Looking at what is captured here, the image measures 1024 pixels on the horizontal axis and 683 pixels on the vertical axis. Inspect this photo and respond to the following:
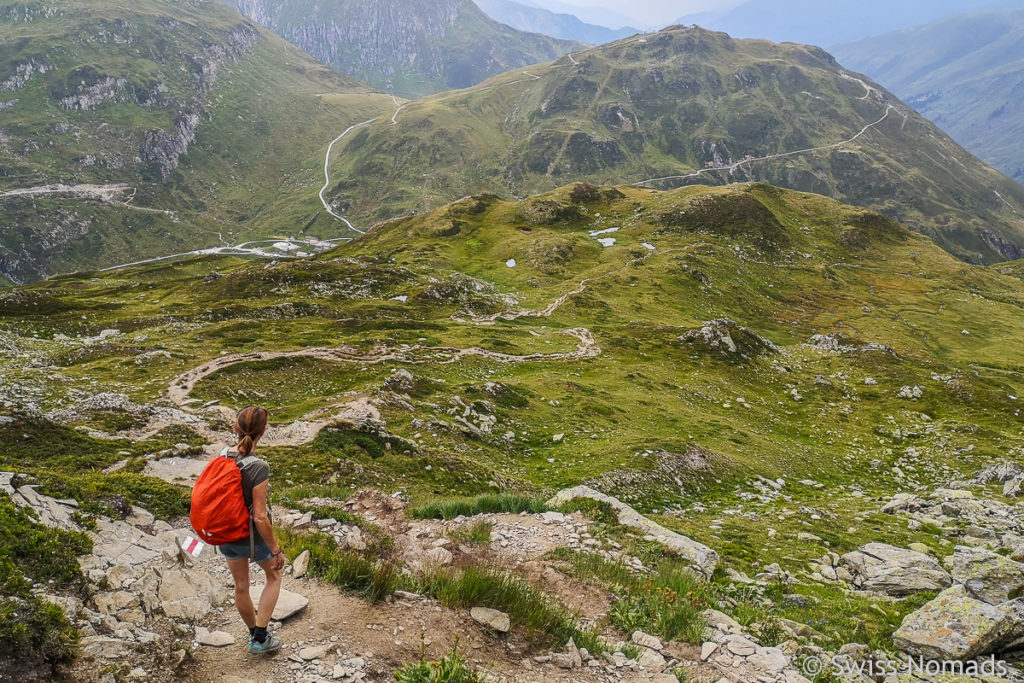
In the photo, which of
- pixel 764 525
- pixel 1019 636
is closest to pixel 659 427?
pixel 764 525

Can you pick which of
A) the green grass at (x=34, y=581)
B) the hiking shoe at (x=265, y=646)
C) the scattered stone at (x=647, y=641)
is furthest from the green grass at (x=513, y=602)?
the green grass at (x=34, y=581)

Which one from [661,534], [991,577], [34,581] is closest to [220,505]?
[34,581]

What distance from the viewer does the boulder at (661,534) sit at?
52.2 ft

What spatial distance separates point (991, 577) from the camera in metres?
14.5

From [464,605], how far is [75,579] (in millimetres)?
6704

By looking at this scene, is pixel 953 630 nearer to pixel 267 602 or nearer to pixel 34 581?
pixel 267 602

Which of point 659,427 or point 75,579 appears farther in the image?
point 659,427

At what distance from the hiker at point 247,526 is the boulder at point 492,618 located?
3458 mm

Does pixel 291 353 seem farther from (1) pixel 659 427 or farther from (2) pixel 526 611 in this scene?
(2) pixel 526 611

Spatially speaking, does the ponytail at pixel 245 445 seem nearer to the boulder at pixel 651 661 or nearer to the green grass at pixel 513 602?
the green grass at pixel 513 602

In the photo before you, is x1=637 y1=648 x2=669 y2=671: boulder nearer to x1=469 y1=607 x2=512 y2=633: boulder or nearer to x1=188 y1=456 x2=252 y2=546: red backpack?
x1=469 y1=607 x2=512 y2=633: boulder

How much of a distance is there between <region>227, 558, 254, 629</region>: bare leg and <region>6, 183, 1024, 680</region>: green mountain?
67 centimetres

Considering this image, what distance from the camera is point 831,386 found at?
57500 millimetres

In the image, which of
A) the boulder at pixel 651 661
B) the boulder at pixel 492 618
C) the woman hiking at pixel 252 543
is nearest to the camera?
the woman hiking at pixel 252 543
